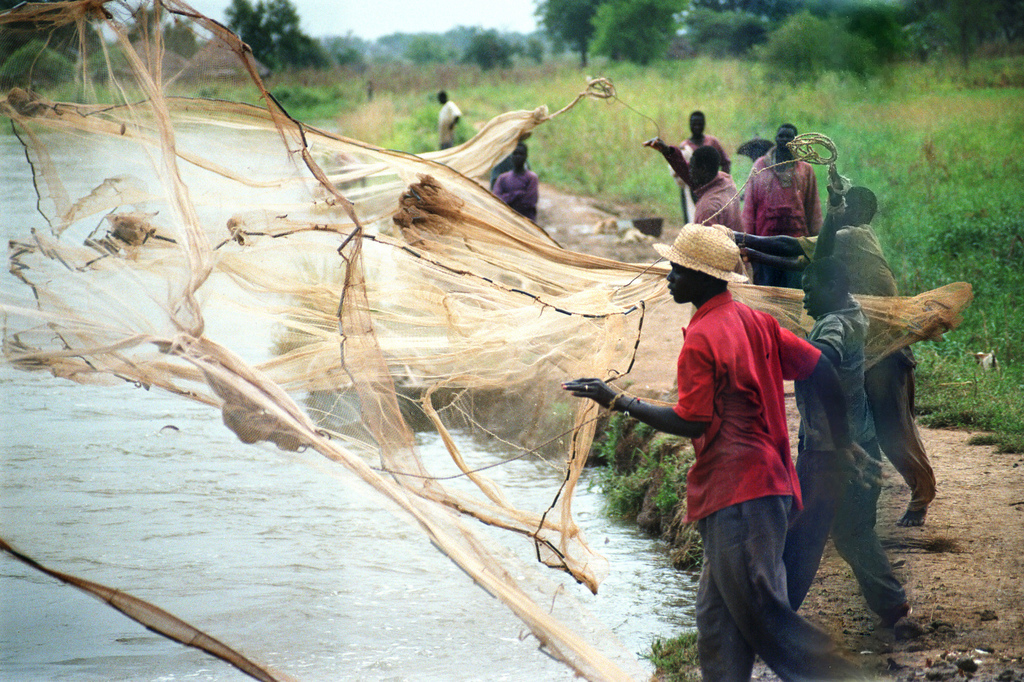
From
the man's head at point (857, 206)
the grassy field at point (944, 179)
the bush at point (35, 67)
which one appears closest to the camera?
the man's head at point (857, 206)

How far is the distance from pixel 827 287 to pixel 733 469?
1.09 metres

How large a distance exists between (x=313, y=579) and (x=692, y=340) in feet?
11.3

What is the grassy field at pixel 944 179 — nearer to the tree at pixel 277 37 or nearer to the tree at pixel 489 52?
the tree at pixel 277 37

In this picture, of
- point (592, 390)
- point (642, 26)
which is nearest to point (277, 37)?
point (642, 26)

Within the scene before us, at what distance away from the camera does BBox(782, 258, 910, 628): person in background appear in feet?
10.4

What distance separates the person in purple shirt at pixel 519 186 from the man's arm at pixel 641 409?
20.3 feet

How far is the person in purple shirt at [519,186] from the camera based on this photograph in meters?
8.70

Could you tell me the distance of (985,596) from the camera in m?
3.54

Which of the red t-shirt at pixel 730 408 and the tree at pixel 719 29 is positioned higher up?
the tree at pixel 719 29

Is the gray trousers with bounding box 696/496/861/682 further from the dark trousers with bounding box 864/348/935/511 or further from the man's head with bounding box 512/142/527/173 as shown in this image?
the man's head with bounding box 512/142/527/173

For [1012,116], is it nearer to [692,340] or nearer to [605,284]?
[605,284]

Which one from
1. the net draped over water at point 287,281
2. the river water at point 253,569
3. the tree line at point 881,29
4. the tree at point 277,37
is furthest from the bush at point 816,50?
the tree at point 277,37

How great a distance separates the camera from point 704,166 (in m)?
5.05

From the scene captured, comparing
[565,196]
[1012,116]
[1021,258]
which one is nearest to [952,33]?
[1012,116]
